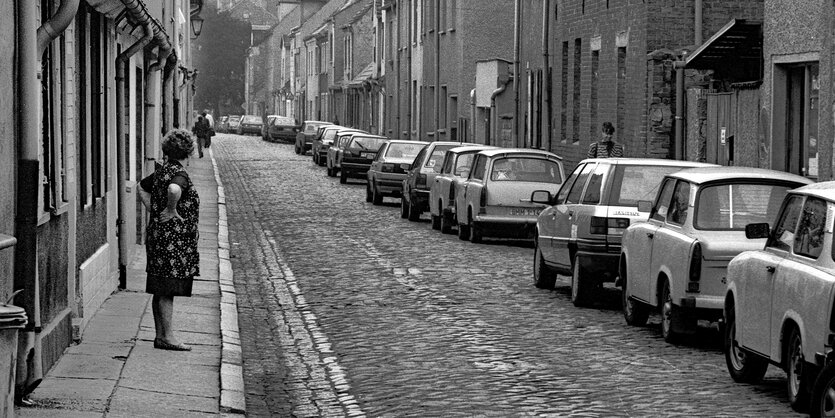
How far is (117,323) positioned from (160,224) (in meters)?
2.03

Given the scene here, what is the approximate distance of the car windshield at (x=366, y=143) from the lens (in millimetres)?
45850

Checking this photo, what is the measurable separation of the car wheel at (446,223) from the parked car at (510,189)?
1932 mm

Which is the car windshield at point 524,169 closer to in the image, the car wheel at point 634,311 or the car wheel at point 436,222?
the car wheel at point 436,222

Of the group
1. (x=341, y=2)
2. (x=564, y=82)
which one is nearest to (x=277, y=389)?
(x=564, y=82)

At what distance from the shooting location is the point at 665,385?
34.6ft

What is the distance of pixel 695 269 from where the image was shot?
12.0 m

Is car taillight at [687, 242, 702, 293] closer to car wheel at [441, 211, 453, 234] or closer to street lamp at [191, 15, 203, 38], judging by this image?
car wheel at [441, 211, 453, 234]

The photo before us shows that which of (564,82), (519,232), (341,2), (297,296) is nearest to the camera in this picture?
(297,296)

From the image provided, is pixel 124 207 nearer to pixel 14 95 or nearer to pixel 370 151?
pixel 14 95

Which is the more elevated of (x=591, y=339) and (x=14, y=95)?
(x=14, y=95)

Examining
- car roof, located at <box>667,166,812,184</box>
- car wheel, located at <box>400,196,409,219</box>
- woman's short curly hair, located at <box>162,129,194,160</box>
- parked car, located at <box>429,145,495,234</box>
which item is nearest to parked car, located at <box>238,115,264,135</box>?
car wheel, located at <box>400,196,409,219</box>

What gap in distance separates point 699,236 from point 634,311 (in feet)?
6.16

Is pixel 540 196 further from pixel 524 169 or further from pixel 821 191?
pixel 821 191

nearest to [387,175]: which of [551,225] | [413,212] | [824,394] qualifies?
[413,212]
